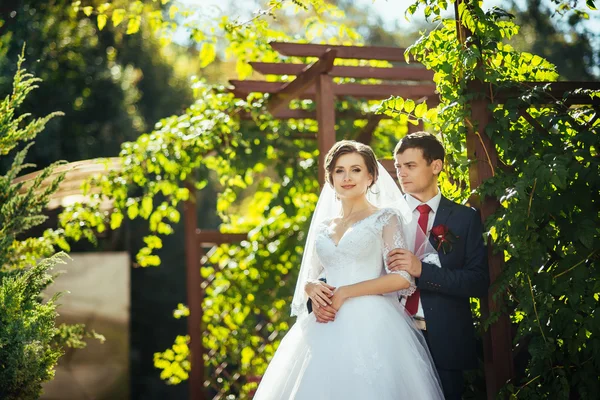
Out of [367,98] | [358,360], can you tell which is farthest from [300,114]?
[358,360]

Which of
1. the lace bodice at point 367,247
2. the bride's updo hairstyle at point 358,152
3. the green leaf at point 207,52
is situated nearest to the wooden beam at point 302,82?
the green leaf at point 207,52

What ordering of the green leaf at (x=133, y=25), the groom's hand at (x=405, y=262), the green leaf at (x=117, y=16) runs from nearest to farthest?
the groom's hand at (x=405, y=262)
the green leaf at (x=117, y=16)
the green leaf at (x=133, y=25)

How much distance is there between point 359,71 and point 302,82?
0.50 m

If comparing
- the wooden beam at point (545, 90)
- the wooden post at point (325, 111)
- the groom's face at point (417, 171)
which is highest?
the wooden post at point (325, 111)

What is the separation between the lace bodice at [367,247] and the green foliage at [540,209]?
39 centimetres

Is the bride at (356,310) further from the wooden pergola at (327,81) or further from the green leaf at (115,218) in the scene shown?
the green leaf at (115,218)

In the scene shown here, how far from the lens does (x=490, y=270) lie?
3158 millimetres

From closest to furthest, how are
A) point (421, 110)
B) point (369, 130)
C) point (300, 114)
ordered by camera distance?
point (421, 110) → point (300, 114) → point (369, 130)

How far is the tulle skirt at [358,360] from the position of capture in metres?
2.91

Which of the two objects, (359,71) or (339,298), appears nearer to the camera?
(339,298)

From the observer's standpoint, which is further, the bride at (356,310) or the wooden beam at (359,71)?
the wooden beam at (359,71)

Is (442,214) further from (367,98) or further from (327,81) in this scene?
(367,98)

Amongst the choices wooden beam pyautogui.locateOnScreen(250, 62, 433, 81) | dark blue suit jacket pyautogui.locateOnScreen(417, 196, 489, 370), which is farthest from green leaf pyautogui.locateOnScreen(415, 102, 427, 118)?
wooden beam pyautogui.locateOnScreen(250, 62, 433, 81)

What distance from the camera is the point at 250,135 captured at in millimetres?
5777
